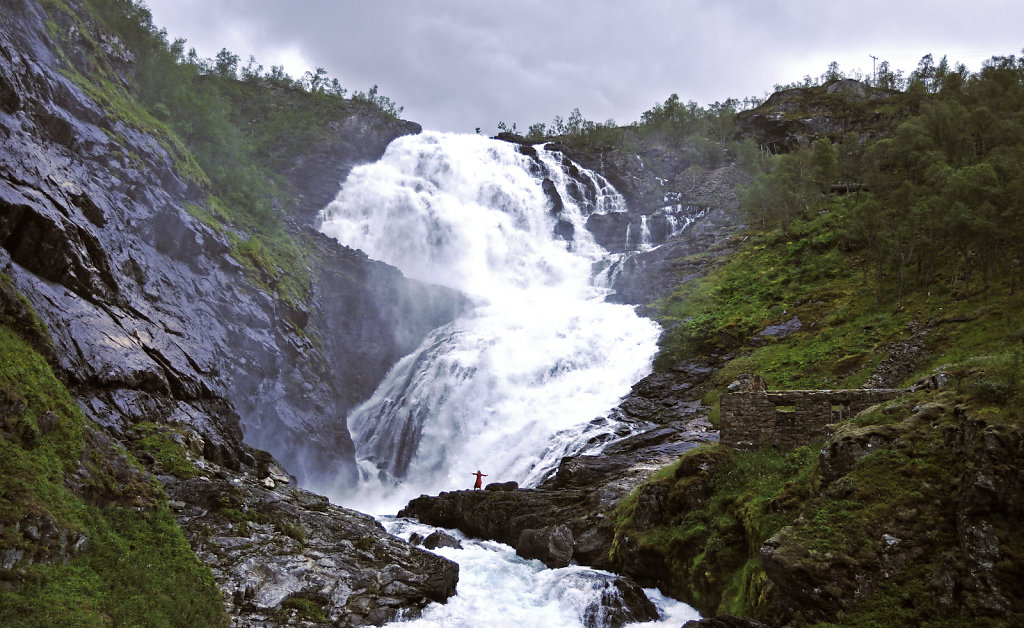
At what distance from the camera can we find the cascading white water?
3348cm

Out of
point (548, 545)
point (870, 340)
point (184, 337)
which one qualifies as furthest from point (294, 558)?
point (870, 340)

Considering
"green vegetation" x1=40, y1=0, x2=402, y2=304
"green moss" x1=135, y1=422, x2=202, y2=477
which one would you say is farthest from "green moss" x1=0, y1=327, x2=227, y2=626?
"green vegetation" x1=40, y1=0, x2=402, y2=304

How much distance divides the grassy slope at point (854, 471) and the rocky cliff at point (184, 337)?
6.39 m

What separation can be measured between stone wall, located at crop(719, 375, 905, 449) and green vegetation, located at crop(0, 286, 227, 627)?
12276 mm

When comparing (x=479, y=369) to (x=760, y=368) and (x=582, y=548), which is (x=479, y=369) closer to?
(x=760, y=368)

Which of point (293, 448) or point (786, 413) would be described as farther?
point (293, 448)

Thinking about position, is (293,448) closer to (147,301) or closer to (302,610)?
(147,301)

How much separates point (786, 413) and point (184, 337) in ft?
68.7

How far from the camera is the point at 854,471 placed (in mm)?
11117

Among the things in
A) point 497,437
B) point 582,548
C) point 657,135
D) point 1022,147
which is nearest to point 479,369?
point 497,437

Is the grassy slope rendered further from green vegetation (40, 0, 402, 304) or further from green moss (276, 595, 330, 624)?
green vegetation (40, 0, 402, 304)

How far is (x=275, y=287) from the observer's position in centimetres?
3581

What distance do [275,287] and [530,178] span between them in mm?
34535

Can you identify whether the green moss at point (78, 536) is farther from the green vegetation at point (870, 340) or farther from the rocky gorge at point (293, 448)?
the green vegetation at point (870, 340)
